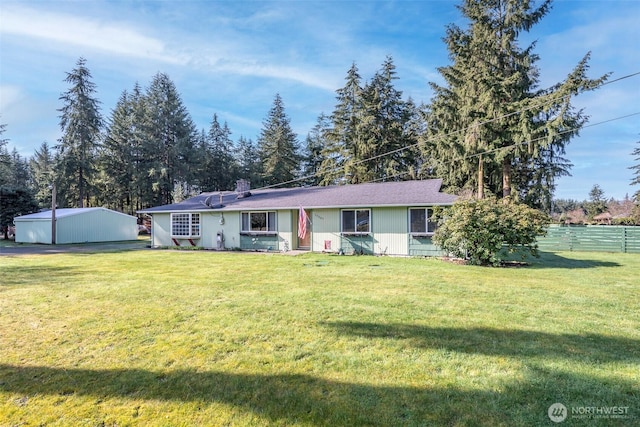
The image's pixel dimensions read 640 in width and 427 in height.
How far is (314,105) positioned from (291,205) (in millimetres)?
26190

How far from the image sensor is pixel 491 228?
10.6 metres

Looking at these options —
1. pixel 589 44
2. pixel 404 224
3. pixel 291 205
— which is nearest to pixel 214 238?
pixel 291 205

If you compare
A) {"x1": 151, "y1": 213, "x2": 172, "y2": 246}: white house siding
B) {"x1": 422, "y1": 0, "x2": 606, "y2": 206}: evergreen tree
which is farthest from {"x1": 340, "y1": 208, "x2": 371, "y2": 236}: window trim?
{"x1": 151, "y1": 213, "x2": 172, "y2": 246}: white house siding

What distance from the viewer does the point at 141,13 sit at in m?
9.66

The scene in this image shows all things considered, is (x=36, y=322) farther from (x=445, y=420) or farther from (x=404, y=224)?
(x=404, y=224)

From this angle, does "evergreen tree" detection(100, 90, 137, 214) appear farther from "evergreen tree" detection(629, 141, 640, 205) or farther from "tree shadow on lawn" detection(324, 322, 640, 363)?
"evergreen tree" detection(629, 141, 640, 205)

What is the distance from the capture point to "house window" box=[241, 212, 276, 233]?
1612 centimetres

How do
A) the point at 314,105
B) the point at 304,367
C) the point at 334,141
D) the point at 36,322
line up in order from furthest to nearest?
the point at 314,105
the point at 334,141
the point at 36,322
the point at 304,367

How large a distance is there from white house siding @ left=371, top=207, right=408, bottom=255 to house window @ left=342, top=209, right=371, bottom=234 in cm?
24

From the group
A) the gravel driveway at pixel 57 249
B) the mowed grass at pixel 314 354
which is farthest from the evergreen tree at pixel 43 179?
the mowed grass at pixel 314 354

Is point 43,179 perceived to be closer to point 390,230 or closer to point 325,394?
point 390,230

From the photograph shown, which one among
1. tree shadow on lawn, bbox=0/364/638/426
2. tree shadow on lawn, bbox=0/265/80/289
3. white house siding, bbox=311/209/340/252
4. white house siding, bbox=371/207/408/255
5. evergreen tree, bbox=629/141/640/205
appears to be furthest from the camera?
evergreen tree, bbox=629/141/640/205

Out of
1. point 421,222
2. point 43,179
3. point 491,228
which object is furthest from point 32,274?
point 43,179

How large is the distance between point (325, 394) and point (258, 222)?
1408 cm
